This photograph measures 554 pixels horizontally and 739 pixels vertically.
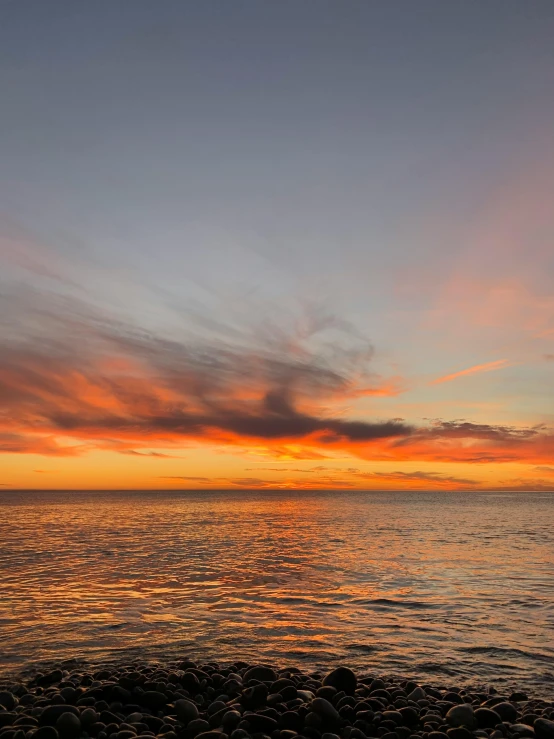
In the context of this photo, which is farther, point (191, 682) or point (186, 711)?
point (191, 682)

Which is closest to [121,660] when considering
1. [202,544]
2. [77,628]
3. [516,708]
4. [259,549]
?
[77,628]

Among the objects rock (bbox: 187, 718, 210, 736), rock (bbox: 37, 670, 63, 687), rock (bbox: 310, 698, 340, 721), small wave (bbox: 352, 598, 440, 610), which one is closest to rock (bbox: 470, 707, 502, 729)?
rock (bbox: 310, 698, 340, 721)

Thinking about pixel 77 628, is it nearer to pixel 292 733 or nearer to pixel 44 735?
pixel 44 735

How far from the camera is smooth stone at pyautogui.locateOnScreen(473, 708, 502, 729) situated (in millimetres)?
10742

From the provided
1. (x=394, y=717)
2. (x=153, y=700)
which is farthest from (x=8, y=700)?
(x=394, y=717)

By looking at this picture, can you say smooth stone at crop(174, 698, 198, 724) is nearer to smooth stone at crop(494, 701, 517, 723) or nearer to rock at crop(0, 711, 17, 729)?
rock at crop(0, 711, 17, 729)

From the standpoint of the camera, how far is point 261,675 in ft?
43.4

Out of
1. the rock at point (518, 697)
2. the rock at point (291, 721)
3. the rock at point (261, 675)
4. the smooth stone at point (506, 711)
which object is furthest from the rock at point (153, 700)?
the rock at point (518, 697)

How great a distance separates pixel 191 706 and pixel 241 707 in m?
1.07

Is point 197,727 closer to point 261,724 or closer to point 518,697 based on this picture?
point 261,724

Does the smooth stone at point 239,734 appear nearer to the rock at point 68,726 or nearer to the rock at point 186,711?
the rock at point 186,711

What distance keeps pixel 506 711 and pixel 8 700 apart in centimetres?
1057

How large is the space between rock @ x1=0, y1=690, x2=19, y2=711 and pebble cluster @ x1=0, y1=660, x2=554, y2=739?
22 millimetres

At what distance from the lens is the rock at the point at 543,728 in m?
10.0
